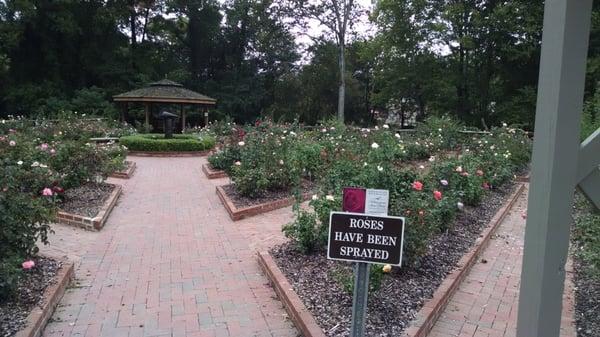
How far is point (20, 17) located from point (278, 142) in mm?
28278

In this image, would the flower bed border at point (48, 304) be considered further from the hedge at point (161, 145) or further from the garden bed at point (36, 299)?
the hedge at point (161, 145)

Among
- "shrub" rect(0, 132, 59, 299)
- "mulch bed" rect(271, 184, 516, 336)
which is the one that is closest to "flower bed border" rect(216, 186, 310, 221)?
"mulch bed" rect(271, 184, 516, 336)

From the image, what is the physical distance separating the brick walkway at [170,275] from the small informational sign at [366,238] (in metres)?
1.50

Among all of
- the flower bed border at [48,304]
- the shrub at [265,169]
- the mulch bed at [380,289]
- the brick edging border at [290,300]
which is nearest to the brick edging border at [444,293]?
the mulch bed at [380,289]

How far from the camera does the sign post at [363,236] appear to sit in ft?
7.40

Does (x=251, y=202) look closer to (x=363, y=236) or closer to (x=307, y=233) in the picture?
(x=307, y=233)

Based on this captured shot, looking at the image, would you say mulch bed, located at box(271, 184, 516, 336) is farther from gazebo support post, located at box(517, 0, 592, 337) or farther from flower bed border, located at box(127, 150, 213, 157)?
flower bed border, located at box(127, 150, 213, 157)

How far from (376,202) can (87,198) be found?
6.86 meters

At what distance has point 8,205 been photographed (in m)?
3.99

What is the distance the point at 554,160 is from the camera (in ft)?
5.72

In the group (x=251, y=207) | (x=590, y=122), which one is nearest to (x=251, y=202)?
(x=251, y=207)

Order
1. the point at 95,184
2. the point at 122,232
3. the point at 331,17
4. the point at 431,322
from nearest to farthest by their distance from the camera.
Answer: the point at 431,322, the point at 122,232, the point at 95,184, the point at 331,17

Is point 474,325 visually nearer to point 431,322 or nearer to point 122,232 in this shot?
point 431,322

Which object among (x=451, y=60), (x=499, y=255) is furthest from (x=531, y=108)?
(x=499, y=255)
